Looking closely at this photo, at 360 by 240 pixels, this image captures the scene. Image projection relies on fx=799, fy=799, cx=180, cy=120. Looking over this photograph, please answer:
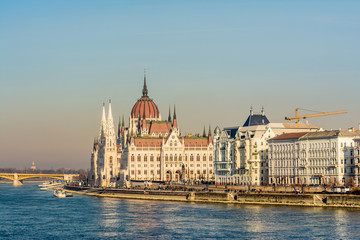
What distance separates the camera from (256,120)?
614 ft

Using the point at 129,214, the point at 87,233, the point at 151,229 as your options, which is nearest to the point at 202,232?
the point at 151,229

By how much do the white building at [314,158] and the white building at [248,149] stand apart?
555cm

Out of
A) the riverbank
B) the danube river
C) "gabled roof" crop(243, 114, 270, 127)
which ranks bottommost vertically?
the danube river

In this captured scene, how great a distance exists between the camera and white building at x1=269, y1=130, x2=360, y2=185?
146125 mm

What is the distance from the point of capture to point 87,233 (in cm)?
9562

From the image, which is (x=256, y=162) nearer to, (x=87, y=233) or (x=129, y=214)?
(x=129, y=214)

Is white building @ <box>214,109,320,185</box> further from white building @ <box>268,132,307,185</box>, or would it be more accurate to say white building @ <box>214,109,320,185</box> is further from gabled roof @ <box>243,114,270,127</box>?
white building @ <box>268,132,307,185</box>

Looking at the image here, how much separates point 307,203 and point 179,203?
29.2m

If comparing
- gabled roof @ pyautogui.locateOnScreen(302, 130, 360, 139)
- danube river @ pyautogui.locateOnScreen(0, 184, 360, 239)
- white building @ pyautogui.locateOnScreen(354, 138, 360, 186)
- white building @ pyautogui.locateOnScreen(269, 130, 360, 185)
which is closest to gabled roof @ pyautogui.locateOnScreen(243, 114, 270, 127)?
white building @ pyautogui.locateOnScreen(269, 130, 360, 185)

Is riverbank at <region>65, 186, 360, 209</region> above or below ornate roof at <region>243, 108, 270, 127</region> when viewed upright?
below

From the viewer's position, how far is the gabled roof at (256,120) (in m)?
186

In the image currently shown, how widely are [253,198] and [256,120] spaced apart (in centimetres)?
5510

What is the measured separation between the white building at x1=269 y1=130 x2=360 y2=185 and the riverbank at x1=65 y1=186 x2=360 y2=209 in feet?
57.1

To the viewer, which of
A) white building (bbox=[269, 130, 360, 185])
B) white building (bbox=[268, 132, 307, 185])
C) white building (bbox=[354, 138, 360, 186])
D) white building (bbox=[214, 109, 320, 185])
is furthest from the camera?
white building (bbox=[214, 109, 320, 185])
